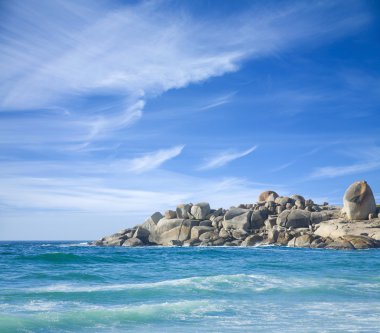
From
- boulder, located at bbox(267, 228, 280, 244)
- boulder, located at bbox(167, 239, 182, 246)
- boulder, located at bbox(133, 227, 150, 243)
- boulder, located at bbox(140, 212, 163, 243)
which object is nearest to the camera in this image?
boulder, located at bbox(267, 228, 280, 244)

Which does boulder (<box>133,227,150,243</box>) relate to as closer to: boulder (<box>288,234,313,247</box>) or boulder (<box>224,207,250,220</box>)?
boulder (<box>224,207,250,220</box>)

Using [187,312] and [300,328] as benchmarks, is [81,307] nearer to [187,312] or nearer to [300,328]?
[187,312]

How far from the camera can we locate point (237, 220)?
48125 mm

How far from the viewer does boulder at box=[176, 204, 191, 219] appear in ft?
172

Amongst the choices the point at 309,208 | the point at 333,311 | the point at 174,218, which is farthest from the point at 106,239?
the point at 333,311

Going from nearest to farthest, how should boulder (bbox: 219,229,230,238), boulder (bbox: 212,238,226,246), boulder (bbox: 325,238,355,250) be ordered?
boulder (bbox: 325,238,355,250), boulder (bbox: 212,238,226,246), boulder (bbox: 219,229,230,238)

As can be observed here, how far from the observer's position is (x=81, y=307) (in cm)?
1134

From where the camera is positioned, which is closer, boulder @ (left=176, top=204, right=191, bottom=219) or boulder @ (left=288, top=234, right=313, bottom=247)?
boulder @ (left=288, top=234, right=313, bottom=247)

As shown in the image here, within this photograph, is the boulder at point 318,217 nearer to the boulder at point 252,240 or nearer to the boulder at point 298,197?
the boulder at point 252,240

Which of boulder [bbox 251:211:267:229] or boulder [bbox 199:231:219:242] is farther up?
boulder [bbox 251:211:267:229]

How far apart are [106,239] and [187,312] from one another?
48.8 metres

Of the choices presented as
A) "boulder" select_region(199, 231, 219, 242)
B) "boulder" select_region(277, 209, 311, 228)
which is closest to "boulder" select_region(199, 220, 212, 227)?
"boulder" select_region(199, 231, 219, 242)

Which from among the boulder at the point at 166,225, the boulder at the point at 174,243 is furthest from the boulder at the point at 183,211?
the boulder at the point at 174,243

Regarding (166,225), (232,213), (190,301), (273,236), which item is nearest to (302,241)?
(273,236)
